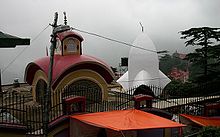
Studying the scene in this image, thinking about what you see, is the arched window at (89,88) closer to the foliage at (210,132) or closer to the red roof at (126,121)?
the red roof at (126,121)

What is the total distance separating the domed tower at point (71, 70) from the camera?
16.1m

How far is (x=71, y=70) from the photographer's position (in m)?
16.2

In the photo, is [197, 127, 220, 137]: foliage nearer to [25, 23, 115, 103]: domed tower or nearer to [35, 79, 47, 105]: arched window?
A: [25, 23, 115, 103]: domed tower

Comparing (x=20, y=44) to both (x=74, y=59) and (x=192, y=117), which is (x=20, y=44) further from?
(x=192, y=117)

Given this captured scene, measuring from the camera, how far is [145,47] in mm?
24188

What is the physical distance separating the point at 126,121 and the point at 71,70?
6.35m

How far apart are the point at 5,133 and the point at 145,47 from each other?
16.2 m

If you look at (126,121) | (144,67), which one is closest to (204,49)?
(144,67)

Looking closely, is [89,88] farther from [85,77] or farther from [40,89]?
[40,89]

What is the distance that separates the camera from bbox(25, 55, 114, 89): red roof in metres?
15.9

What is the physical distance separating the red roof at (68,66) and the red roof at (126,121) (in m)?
4.47

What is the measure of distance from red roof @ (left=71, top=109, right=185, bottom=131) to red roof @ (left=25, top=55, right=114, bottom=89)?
4.47 m

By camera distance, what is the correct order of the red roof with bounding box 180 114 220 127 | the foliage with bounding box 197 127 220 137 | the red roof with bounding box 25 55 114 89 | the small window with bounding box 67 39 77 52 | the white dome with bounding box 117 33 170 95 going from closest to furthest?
the foliage with bounding box 197 127 220 137, the red roof with bounding box 180 114 220 127, the red roof with bounding box 25 55 114 89, the small window with bounding box 67 39 77 52, the white dome with bounding box 117 33 170 95

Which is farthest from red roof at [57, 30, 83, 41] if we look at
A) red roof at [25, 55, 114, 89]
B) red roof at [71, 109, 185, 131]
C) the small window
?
red roof at [71, 109, 185, 131]
